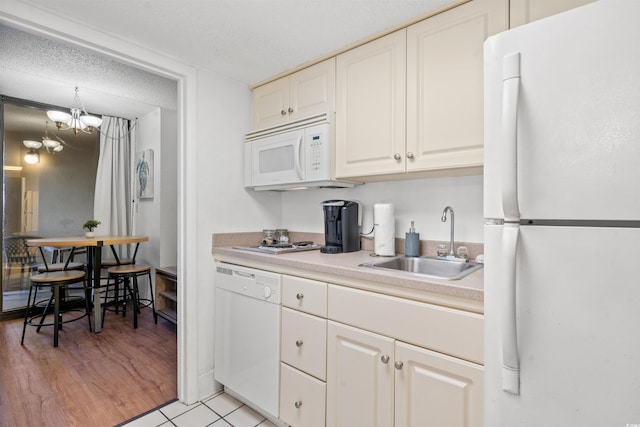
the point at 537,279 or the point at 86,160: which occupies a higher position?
the point at 86,160

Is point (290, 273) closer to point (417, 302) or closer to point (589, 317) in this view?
point (417, 302)

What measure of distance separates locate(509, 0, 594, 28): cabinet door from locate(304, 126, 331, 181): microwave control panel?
989 millimetres

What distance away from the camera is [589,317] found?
2.55ft

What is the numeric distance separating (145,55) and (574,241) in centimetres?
217

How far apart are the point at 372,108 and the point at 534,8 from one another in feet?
2.50

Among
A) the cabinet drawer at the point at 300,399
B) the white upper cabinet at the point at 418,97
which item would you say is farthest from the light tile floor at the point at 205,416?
the white upper cabinet at the point at 418,97

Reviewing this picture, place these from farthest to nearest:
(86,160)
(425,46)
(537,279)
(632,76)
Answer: (86,160) < (425,46) < (537,279) < (632,76)

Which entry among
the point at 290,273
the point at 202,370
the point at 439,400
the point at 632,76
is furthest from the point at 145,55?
the point at 439,400

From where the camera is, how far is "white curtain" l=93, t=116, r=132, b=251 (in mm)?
3984

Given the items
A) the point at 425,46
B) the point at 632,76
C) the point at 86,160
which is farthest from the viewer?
the point at 86,160

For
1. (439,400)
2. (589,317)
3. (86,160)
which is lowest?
(439,400)

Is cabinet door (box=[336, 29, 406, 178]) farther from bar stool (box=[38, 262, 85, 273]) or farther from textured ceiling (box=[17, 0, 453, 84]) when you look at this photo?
bar stool (box=[38, 262, 85, 273])

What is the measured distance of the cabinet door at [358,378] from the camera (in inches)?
50.4

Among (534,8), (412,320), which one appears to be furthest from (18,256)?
(534,8)
